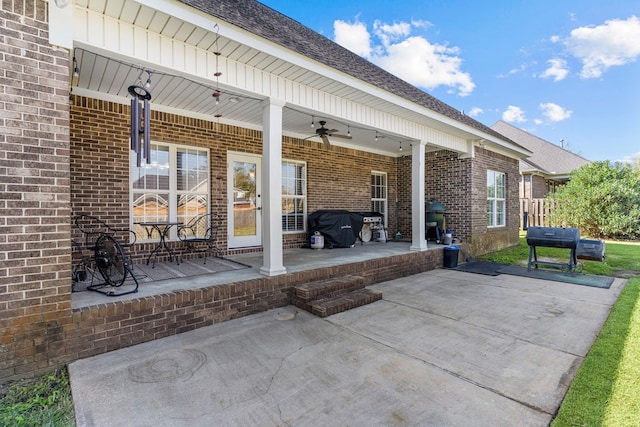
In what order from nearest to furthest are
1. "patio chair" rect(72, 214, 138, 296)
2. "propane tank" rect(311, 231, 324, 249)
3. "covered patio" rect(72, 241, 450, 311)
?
1. "covered patio" rect(72, 241, 450, 311)
2. "patio chair" rect(72, 214, 138, 296)
3. "propane tank" rect(311, 231, 324, 249)

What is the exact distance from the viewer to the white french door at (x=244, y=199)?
686cm

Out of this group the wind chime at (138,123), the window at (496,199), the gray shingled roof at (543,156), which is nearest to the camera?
the wind chime at (138,123)

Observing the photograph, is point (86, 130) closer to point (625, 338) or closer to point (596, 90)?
point (625, 338)

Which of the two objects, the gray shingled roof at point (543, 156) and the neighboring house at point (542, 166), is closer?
the neighboring house at point (542, 166)

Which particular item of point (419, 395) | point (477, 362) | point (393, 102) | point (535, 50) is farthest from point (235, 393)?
point (535, 50)

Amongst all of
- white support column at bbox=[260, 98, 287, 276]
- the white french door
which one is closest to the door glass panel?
the white french door

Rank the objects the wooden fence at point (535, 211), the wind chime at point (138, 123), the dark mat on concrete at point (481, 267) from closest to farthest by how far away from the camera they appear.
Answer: the wind chime at point (138, 123)
the dark mat on concrete at point (481, 267)
the wooden fence at point (535, 211)

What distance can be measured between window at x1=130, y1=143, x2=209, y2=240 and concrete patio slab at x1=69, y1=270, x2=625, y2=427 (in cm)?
304

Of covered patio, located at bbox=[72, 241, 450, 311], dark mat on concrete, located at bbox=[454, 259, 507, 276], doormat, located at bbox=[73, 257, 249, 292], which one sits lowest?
dark mat on concrete, located at bbox=[454, 259, 507, 276]

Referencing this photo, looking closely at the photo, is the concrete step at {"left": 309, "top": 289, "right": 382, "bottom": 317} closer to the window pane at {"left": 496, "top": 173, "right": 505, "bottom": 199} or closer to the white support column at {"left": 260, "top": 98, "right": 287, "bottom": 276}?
the white support column at {"left": 260, "top": 98, "right": 287, "bottom": 276}

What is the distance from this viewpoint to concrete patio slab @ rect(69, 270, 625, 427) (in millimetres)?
2205

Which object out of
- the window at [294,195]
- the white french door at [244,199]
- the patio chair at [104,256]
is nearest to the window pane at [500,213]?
the window at [294,195]

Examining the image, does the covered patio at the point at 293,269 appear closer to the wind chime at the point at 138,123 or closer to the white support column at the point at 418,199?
the white support column at the point at 418,199

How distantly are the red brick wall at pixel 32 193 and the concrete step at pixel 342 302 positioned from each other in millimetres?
2742
